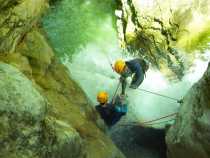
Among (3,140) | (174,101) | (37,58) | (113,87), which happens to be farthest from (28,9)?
(174,101)

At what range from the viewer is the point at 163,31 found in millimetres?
12242

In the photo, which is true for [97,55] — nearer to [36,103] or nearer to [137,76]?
[137,76]

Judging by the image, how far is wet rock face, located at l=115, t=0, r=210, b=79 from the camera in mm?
11930

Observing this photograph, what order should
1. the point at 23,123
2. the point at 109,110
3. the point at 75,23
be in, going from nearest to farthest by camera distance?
the point at 23,123, the point at 109,110, the point at 75,23

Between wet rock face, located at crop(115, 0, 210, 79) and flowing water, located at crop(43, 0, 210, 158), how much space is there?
0.37m

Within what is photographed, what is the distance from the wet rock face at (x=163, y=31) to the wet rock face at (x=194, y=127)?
16.1ft

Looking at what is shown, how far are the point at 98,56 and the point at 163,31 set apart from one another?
2199 mm

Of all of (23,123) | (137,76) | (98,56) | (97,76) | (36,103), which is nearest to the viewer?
(23,123)

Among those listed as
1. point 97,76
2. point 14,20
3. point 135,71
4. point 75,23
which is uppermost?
point 75,23

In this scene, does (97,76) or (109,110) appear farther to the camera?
(97,76)

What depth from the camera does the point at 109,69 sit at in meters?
12.0

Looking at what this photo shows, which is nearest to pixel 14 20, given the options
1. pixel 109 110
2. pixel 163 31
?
pixel 109 110

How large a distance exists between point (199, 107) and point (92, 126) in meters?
2.00

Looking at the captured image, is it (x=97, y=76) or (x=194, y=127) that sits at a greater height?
(x=97, y=76)
